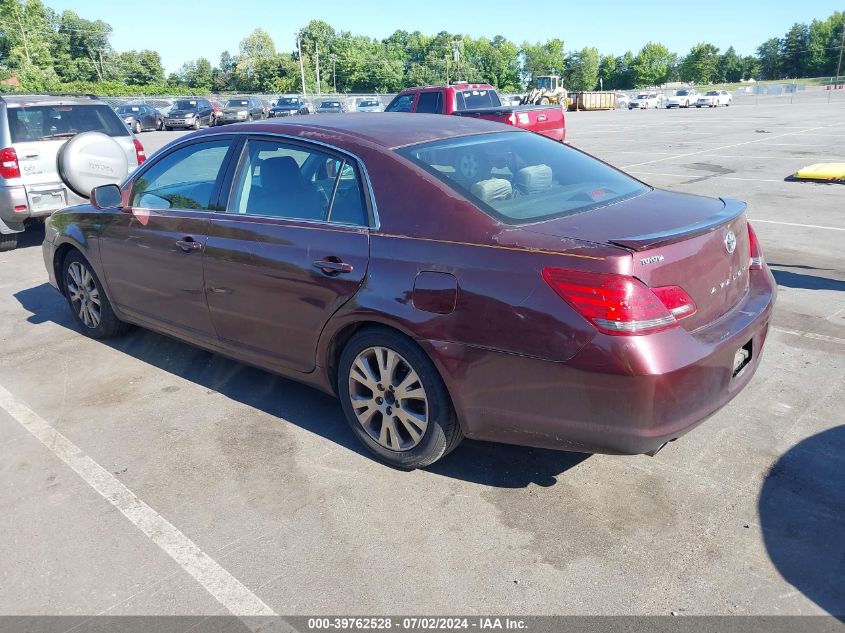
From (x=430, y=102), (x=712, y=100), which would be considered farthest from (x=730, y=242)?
(x=712, y=100)

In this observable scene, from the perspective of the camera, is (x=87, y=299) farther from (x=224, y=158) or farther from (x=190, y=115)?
(x=190, y=115)

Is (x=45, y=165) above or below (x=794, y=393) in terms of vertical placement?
above

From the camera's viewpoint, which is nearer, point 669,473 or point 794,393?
point 669,473

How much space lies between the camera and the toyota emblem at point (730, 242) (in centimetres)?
330

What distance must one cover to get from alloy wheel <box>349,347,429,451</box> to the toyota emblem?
5.08 ft

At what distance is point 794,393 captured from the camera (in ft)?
14.0

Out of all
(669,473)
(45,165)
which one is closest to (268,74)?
(45,165)

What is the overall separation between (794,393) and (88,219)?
16.3 feet

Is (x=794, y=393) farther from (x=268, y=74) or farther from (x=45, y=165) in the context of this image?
(x=268, y=74)

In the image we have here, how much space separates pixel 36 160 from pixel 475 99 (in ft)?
34.7

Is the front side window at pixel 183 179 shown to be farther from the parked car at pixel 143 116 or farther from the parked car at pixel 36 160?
the parked car at pixel 143 116

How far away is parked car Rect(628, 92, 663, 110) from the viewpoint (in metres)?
63.0

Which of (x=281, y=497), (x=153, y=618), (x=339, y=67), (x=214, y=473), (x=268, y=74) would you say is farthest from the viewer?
(x=339, y=67)

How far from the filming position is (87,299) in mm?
5676
